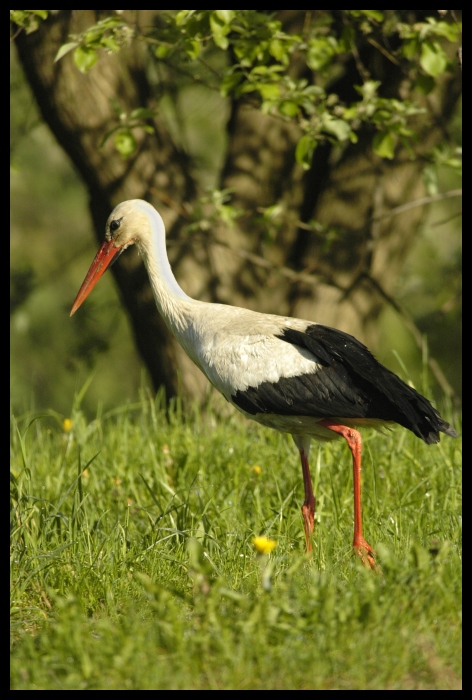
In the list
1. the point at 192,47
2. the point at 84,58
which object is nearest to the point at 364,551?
the point at 192,47

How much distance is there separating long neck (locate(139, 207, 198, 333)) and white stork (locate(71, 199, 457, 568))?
0.4 inches

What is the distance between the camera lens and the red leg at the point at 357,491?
3934 mm

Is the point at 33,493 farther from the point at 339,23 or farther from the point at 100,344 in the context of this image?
the point at 339,23

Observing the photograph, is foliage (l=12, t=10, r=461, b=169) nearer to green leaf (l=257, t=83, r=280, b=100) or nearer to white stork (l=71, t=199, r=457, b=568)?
green leaf (l=257, t=83, r=280, b=100)

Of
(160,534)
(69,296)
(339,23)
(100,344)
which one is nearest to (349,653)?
(160,534)

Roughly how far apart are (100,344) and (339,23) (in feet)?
10.7

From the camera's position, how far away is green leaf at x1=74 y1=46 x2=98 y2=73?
471 centimetres

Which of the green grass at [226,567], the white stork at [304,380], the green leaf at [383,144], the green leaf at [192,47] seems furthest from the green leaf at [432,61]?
the green grass at [226,567]

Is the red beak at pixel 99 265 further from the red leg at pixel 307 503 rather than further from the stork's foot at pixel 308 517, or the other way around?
the stork's foot at pixel 308 517

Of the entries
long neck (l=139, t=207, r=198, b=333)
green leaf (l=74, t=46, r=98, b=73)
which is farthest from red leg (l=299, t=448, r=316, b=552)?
green leaf (l=74, t=46, r=98, b=73)

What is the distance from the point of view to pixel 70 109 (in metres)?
6.10

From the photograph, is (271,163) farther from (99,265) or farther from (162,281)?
(162,281)
